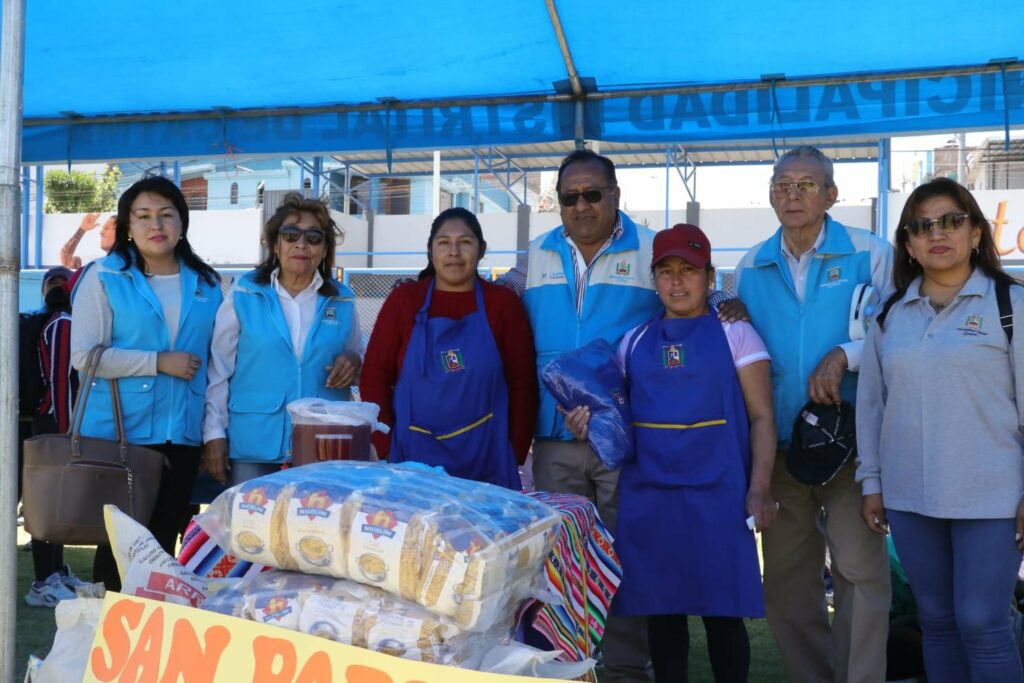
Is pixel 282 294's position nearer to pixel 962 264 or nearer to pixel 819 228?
pixel 819 228

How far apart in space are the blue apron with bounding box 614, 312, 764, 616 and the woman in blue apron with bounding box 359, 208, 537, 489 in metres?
0.56

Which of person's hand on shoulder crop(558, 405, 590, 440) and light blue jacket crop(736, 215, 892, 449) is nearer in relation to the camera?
person's hand on shoulder crop(558, 405, 590, 440)

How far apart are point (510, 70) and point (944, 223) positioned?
7.93ft

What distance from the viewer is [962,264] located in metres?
3.03

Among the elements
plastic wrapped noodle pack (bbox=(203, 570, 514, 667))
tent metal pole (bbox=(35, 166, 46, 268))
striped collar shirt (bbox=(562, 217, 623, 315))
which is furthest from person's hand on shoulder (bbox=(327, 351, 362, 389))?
tent metal pole (bbox=(35, 166, 46, 268))

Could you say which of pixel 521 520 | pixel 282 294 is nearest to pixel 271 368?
pixel 282 294

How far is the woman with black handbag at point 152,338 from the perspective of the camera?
3547 millimetres

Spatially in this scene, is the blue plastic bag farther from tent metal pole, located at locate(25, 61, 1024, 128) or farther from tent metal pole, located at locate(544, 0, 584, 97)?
tent metal pole, located at locate(25, 61, 1024, 128)

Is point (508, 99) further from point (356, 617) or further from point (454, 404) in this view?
point (356, 617)

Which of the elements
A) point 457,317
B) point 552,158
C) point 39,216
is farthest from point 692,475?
point 552,158

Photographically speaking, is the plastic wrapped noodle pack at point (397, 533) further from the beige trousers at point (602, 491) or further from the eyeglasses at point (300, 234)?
the eyeglasses at point (300, 234)

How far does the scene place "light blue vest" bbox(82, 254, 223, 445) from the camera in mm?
3561

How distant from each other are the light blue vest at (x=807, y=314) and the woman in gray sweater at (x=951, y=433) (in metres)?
0.29

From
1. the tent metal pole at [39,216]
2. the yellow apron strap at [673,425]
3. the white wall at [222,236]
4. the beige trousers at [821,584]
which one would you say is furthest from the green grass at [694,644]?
the white wall at [222,236]
